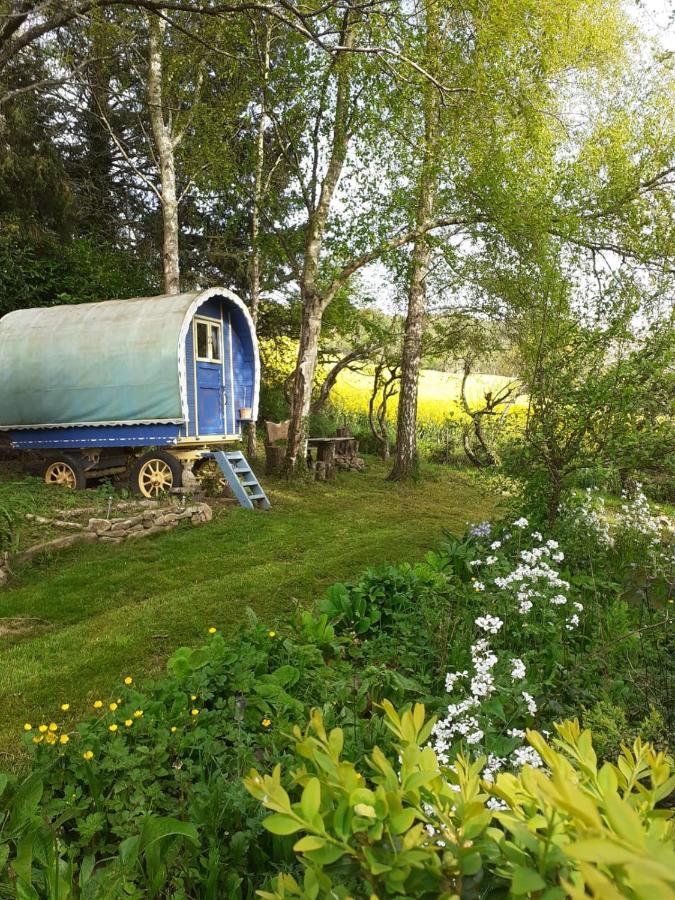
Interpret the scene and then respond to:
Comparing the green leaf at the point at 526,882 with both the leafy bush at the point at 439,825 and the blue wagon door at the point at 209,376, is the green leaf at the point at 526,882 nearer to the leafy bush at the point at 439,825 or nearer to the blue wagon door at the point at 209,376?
the leafy bush at the point at 439,825

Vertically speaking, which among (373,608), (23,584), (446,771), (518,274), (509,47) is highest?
(509,47)

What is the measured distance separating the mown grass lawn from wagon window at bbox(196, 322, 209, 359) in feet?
9.50

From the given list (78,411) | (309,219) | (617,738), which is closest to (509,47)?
(309,219)

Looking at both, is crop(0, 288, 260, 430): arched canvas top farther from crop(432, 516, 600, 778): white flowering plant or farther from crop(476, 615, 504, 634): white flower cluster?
crop(476, 615, 504, 634): white flower cluster

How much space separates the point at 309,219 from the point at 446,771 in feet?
38.2

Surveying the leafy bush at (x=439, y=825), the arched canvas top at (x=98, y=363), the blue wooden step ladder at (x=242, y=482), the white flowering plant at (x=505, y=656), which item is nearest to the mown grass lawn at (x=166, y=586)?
the blue wooden step ladder at (x=242, y=482)

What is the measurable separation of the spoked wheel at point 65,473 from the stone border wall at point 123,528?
2.18 metres

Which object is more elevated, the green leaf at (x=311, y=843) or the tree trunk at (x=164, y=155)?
the tree trunk at (x=164, y=155)

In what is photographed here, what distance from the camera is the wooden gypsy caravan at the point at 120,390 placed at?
917cm

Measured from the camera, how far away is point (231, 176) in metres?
12.6

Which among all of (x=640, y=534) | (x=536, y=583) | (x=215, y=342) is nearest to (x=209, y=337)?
(x=215, y=342)

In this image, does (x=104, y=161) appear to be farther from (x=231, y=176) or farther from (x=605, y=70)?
(x=605, y=70)

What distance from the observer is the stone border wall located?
6236 millimetres

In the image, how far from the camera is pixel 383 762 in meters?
0.87
